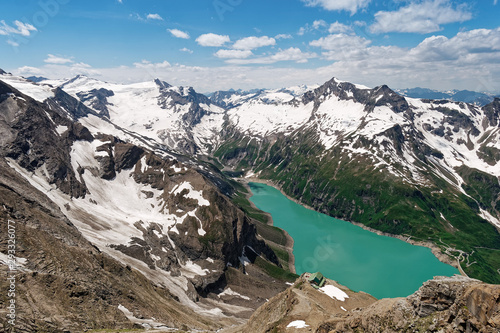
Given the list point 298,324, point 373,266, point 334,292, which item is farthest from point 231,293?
point 373,266

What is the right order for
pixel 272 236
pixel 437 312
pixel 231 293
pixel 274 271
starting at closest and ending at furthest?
A: 1. pixel 437 312
2. pixel 231 293
3. pixel 274 271
4. pixel 272 236

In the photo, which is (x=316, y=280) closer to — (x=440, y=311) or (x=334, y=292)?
(x=334, y=292)

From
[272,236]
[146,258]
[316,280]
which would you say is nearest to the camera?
[316,280]

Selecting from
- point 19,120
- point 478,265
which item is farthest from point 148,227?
point 478,265

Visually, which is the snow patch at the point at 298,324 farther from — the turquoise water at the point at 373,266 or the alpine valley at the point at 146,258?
the turquoise water at the point at 373,266

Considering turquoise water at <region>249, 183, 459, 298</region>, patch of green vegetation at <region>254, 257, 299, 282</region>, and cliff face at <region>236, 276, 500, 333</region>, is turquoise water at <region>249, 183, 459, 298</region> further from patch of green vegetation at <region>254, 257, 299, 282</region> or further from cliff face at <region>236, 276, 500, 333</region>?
cliff face at <region>236, 276, 500, 333</region>

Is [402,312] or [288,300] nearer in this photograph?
[402,312]

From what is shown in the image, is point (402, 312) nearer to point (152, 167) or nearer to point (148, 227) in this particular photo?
point (148, 227)

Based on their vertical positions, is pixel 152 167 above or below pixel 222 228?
above

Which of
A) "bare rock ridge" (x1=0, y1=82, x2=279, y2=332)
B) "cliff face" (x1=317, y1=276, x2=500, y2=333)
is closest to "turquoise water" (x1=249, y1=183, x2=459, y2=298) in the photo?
"bare rock ridge" (x1=0, y1=82, x2=279, y2=332)
